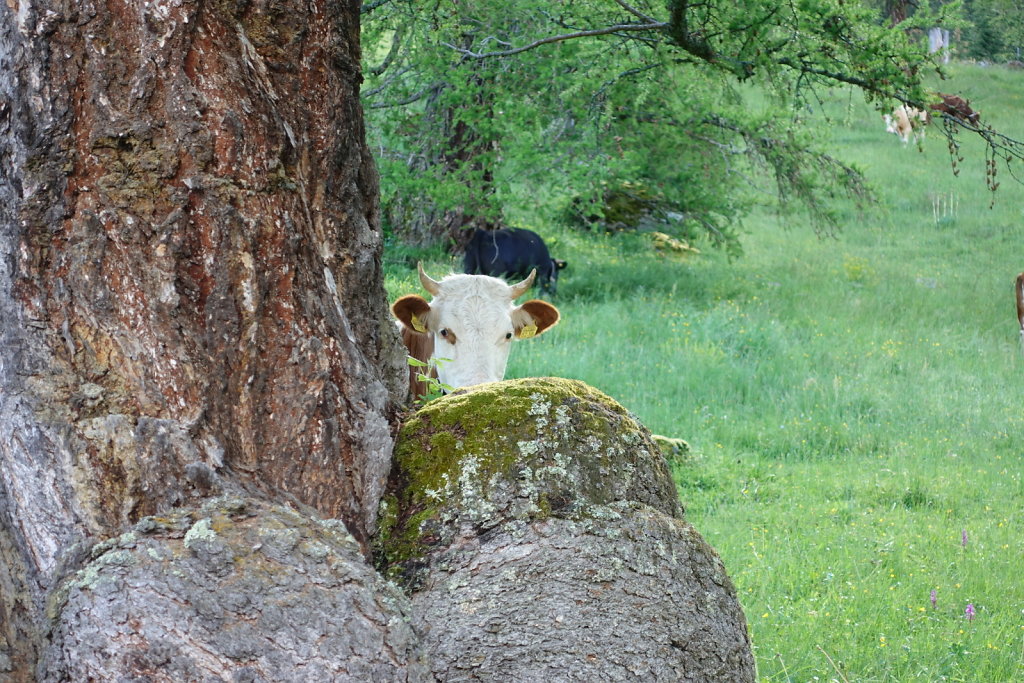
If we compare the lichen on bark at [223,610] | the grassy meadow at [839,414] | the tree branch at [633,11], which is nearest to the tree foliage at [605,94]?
the tree branch at [633,11]

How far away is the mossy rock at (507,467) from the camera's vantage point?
2.38 meters

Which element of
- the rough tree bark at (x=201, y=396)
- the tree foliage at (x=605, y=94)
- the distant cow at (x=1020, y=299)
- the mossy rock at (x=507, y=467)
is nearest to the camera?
the rough tree bark at (x=201, y=396)

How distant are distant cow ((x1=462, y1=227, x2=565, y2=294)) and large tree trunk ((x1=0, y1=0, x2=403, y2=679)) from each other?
10727 millimetres

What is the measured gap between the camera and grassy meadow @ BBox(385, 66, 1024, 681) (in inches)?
199

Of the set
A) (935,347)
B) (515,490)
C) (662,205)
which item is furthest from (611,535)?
(662,205)

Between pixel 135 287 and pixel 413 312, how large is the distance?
16.7 ft

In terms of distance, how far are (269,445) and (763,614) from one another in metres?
3.54

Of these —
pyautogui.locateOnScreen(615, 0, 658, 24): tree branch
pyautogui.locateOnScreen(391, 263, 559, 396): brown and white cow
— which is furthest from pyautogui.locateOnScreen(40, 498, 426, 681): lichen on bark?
pyautogui.locateOnScreen(391, 263, 559, 396): brown and white cow

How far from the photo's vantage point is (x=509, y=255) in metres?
13.3

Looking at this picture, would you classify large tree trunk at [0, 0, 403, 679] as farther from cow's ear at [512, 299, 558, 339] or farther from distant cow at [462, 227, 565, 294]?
distant cow at [462, 227, 565, 294]

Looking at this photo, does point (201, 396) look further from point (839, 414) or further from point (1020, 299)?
point (1020, 299)

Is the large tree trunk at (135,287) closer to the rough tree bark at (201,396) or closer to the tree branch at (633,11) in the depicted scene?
the rough tree bark at (201,396)

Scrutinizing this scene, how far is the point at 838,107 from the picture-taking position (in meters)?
32.2

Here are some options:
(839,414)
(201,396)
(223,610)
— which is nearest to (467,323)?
(839,414)
